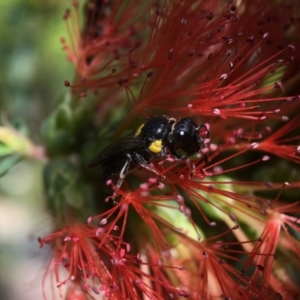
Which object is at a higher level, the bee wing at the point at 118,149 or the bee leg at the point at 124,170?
the bee wing at the point at 118,149

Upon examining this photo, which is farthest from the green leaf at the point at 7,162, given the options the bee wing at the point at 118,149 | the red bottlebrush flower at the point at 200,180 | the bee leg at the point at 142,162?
the bee leg at the point at 142,162

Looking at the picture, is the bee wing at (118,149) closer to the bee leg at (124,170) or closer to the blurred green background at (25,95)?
the bee leg at (124,170)

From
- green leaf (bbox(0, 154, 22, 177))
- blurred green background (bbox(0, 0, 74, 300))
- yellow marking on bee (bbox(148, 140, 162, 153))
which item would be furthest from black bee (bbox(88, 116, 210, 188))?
blurred green background (bbox(0, 0, 74, 300))

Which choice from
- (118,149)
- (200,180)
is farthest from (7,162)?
(200,180)

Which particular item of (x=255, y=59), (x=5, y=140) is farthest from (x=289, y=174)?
(x=5, y=140)

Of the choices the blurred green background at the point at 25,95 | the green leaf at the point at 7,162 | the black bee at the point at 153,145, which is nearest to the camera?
the black bee at the point at 153,145

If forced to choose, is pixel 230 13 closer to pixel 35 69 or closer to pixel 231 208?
pixel 231 208

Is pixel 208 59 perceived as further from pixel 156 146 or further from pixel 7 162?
pixel 7 162
